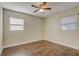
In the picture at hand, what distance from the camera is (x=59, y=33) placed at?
1.89 m

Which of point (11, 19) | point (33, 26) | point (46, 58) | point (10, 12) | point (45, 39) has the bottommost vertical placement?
point (46, 58)

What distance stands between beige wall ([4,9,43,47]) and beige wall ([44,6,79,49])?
0.20 meters

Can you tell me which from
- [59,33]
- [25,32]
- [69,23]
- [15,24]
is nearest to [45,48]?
[59,33]

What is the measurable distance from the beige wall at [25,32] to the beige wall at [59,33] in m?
0.20

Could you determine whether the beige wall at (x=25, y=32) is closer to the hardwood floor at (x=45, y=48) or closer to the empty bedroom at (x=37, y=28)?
the empty bedroom at (x=37, y=28)

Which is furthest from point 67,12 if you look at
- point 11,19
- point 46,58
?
point 11,19

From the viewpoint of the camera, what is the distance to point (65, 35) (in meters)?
1.86

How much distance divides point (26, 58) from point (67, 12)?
1338 mm

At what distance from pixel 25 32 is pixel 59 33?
923mm

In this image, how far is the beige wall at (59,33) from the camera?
1.60 meters

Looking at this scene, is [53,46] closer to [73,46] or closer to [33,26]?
[73,46]

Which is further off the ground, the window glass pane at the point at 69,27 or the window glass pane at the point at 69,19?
the window glass pane at the point at 69,19

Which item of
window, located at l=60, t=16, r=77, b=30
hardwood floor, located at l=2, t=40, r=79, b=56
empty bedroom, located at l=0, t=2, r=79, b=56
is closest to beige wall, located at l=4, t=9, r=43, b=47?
empty bedroom, located at l=0, t=2, r=79, b=56

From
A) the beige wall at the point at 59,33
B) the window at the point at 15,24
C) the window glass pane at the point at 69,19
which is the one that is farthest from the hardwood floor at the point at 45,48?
the window glass pane at the point at 69,19
